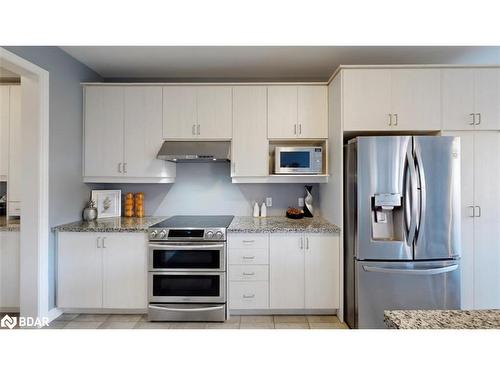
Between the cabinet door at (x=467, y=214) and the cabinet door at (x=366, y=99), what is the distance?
1.92 ft

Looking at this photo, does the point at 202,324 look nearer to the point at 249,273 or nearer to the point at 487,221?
the point at 249,273

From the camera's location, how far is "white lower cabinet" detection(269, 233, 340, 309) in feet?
8.36

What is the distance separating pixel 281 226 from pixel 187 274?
37.3 inches

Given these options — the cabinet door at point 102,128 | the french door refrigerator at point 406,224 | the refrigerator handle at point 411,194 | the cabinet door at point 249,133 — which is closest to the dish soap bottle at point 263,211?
the cabinet door at point 249,133

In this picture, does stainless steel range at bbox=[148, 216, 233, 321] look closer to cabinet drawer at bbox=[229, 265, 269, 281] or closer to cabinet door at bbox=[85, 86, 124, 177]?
cabinet drawer at bbox=[229, 265, 269, 281]

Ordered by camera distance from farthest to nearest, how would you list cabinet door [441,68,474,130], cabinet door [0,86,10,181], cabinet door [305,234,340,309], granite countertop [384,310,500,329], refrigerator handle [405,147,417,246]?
cabinet door [0,86,10,181], cabinet door [305,234,340,309], cabinet door [441,68,474,130], refrigerator handle [405,147,417,246], granite countertop [384,310,500,329]

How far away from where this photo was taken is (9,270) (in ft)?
8.05

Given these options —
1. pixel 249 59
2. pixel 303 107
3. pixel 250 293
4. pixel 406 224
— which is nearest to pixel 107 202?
pixel 250 293

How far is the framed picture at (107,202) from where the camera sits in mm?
3037

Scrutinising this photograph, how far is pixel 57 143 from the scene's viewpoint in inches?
99.8

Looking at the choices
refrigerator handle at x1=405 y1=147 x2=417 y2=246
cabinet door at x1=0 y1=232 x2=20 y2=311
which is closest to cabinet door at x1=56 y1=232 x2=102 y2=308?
cabinet door at x1=0 y1=232 x2=20 y2=311

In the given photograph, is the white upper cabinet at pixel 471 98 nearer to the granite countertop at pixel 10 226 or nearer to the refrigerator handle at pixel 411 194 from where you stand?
the refrigerator handle at pixel 411 194

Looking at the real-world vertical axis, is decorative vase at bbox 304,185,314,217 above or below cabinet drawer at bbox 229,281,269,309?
above
